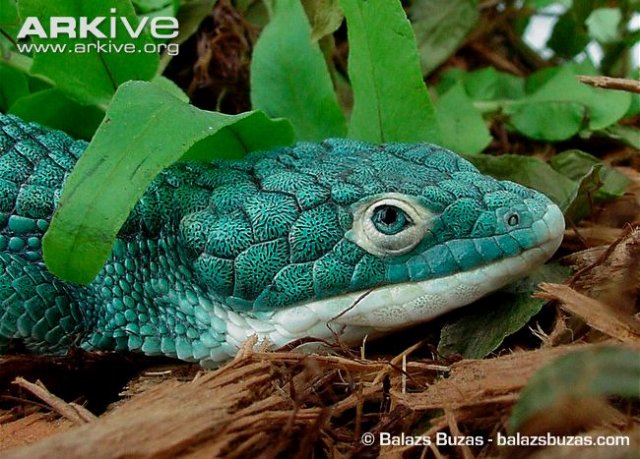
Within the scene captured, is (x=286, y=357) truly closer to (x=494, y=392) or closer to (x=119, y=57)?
(x=494, y=392)

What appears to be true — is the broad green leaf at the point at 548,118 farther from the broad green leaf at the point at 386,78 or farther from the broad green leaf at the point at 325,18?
the broad green leaf at the point at 325,18

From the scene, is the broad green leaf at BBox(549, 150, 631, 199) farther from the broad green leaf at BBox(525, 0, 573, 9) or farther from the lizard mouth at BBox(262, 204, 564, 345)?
the broad green leaf at BBox(525, 0, 573, 9)

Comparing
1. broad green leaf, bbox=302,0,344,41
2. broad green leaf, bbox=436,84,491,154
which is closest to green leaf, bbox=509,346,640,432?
broad green leaf, bbox=436,84,491,154

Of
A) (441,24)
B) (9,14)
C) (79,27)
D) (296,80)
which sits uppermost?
(9,14)

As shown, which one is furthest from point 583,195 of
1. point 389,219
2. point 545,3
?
point 545,3

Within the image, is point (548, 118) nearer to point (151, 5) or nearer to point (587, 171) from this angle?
point (587, 171)

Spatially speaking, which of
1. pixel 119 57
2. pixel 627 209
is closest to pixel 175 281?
pixel 119 57
